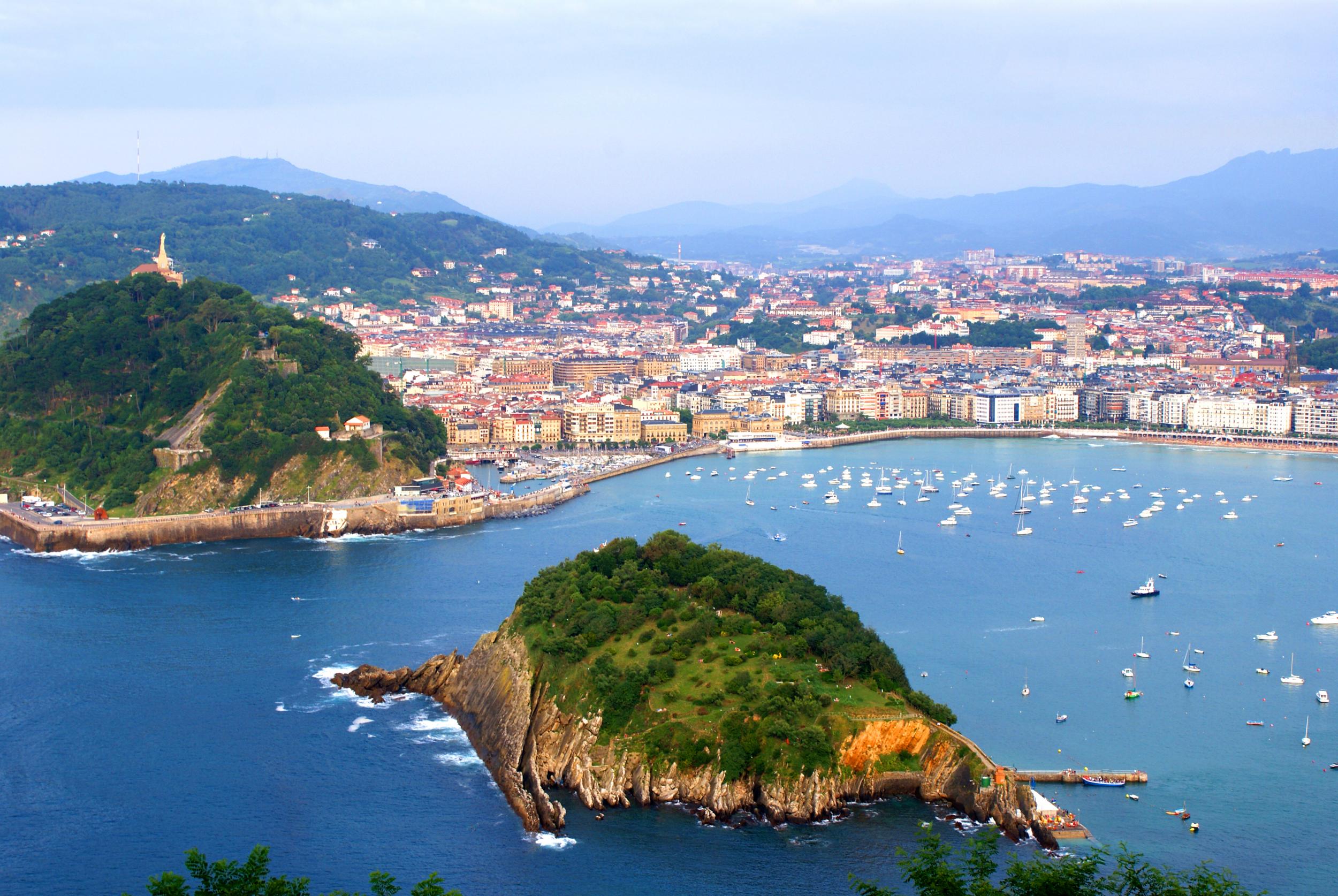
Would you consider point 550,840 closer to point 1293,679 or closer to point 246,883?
point 246,883

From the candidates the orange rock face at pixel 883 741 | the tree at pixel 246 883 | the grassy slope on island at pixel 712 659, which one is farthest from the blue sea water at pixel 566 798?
the tree at pixel 246 883

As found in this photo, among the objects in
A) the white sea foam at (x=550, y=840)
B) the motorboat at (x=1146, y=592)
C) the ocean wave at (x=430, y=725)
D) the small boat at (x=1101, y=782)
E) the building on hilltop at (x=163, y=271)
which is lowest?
the motorboat at (x=1146, y=592)

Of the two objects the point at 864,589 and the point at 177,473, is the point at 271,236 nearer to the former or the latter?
the point at 177,473

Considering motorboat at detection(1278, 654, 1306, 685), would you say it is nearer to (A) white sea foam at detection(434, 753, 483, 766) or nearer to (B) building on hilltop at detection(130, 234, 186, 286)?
(A) white sea foam at detection(434, 753, 483, 766)

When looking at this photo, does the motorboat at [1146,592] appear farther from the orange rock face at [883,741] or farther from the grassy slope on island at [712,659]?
the orange rock face at [883,741]

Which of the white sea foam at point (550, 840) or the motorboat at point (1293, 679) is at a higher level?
the white sea foam at point (550, 840)

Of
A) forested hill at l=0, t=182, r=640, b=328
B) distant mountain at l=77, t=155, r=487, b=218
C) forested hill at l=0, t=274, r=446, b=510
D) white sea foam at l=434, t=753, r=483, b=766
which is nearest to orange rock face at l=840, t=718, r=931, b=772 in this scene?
white sea foam at l=434, t=753, r=483, b=766

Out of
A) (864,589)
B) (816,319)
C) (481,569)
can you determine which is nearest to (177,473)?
(481,569)
